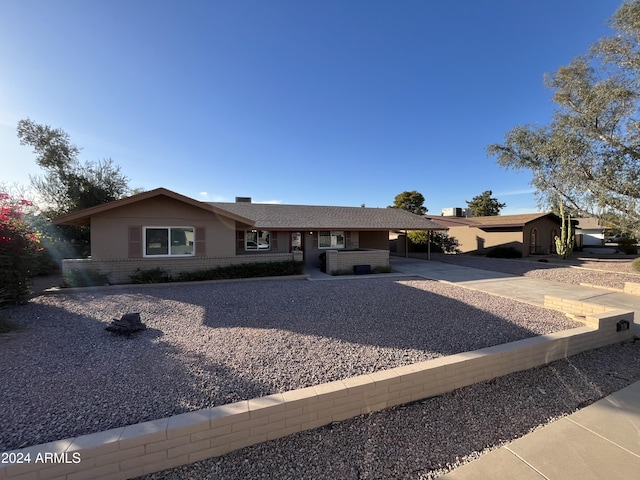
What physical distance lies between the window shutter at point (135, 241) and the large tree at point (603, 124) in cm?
1936

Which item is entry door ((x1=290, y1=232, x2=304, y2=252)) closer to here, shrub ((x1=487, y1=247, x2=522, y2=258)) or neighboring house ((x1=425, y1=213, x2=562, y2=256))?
shrub ((x1=487, y1=247, x2=522, y2=258))

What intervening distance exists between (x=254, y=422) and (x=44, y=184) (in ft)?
75.5

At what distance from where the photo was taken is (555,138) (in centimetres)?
1353

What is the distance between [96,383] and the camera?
3.27 m

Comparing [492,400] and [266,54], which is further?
[266,54]

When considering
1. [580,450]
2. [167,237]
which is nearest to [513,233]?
[580,450]

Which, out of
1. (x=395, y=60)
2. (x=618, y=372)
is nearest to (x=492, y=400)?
(x=618, y=372)

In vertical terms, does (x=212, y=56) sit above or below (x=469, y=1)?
below

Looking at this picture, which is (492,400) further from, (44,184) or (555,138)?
(44,184)

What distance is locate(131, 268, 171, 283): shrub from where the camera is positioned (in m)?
9.88

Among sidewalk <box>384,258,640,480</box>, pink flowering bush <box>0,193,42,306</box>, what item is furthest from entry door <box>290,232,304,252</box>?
sidewalk <box>384,258,640,480</box>

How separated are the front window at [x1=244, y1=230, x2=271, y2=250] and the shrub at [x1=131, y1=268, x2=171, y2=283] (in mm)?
5434

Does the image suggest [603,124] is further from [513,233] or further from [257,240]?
[257,240]

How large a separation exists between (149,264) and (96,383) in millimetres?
8078
